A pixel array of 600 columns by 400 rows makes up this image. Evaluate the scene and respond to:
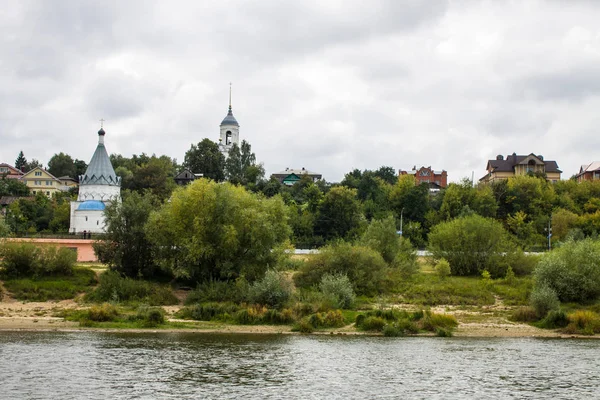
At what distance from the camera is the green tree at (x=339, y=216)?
8756 centimetres

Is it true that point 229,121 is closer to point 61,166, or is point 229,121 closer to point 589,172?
point 61,166

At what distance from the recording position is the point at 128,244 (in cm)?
5081

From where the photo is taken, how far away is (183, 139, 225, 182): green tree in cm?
12575

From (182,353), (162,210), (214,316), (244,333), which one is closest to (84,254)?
(162,210)

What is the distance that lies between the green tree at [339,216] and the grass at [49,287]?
41033 millimetres

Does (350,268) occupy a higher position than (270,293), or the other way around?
(350,268)

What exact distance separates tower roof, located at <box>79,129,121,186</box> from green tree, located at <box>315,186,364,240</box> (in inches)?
977

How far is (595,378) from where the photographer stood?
2978 centimetres

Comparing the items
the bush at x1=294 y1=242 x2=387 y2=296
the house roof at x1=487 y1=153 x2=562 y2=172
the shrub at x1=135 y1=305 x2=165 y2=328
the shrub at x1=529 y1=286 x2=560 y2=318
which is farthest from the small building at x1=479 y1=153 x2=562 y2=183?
the shrub at x1=135 y1=305 x2=165 y2=328

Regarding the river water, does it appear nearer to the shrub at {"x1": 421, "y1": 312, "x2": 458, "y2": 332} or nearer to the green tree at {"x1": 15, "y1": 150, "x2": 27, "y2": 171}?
the shrub at {"x1": 421, "y1": 312, "x2": 458, "y2": 332}

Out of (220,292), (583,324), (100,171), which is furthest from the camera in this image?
(100,171)

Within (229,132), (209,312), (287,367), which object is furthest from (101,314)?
(229,132)

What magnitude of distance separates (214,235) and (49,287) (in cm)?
1134

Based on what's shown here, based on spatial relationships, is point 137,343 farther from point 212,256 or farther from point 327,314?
point 212,256
